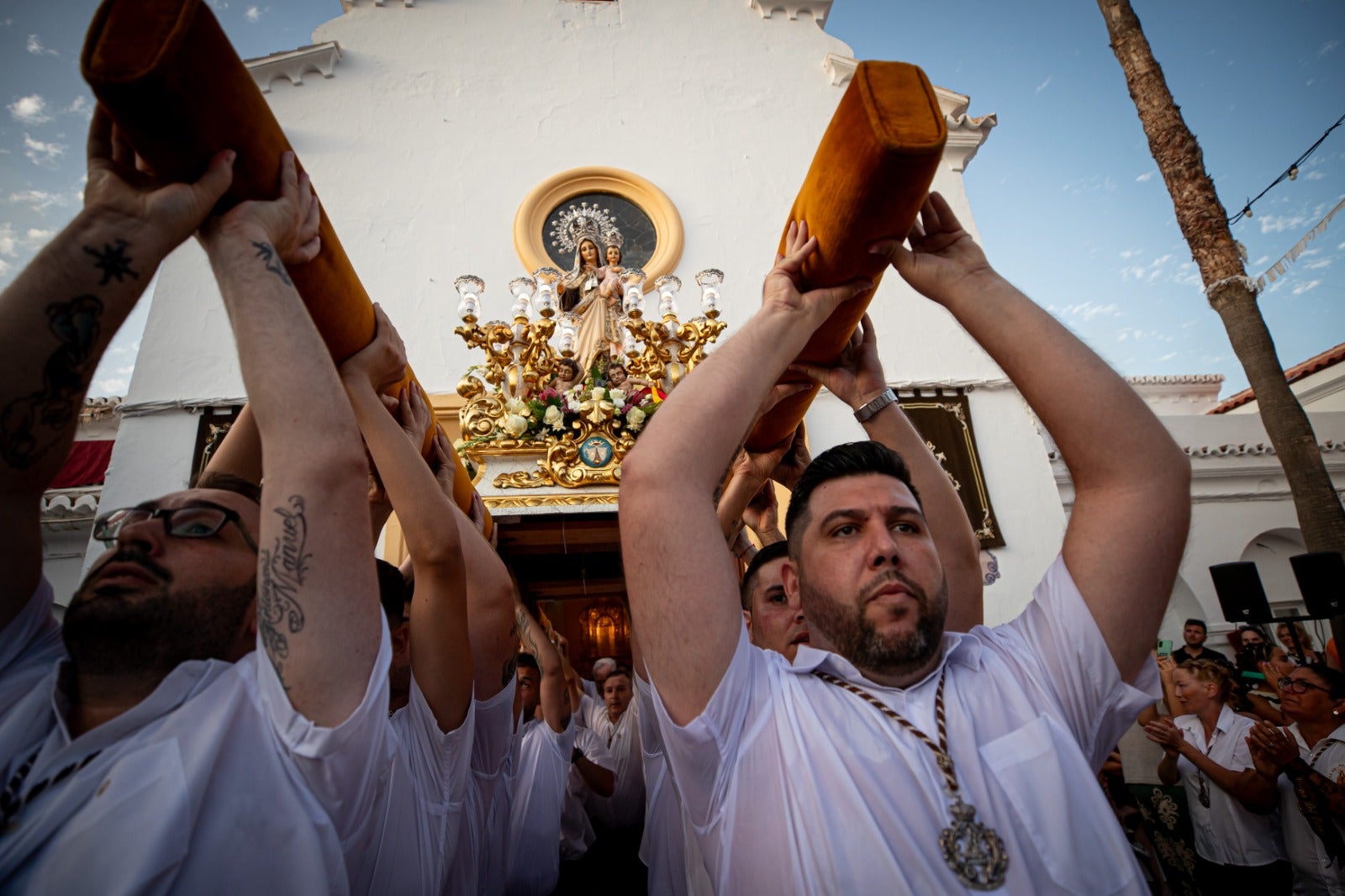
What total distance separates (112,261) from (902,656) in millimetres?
1605

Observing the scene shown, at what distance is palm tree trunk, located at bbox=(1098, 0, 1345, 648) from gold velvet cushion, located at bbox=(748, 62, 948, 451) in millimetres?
7174

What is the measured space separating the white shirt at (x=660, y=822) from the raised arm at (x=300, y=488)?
4.24 feet

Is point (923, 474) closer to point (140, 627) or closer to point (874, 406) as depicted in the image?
A: point (874, 406)

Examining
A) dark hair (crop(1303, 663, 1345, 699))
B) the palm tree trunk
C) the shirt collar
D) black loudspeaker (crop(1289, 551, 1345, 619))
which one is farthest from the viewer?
the palm tree trunk

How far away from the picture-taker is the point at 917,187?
1.27 m

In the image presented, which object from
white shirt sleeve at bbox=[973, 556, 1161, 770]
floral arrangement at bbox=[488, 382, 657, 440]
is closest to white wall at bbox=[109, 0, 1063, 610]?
floral arrangement at bbox=[488, 382, 657, 440]

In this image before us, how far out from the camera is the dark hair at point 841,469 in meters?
1.64

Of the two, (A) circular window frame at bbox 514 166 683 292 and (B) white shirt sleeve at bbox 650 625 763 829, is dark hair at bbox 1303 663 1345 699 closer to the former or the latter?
(B) white shirt sleeve at bbox 650 625 763 829

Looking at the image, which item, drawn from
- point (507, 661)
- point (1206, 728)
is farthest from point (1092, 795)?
point (1206, 728)

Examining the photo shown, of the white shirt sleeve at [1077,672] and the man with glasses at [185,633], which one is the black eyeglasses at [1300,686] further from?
the man with glasses at [185,633]

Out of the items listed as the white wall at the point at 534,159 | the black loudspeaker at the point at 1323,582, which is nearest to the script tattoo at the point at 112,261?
the white wall at the point at 534,159

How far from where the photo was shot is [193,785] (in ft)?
3.16

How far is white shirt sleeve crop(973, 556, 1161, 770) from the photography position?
1308mm

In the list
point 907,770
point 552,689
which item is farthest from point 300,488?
point 552,689
